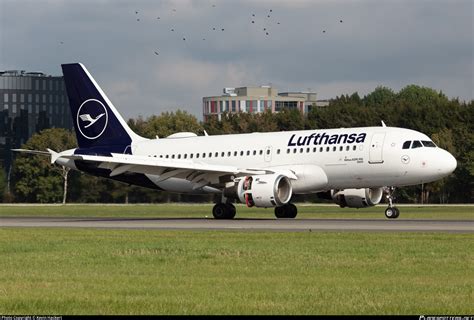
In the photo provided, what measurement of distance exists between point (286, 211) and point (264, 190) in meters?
5.08

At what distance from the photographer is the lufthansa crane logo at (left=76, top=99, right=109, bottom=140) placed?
60.7 meters

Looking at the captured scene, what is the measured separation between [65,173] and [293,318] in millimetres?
97821

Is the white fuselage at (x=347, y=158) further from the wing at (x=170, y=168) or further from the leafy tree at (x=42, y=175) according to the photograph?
the leafy tree at (x=42, y=175)

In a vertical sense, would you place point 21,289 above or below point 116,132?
below

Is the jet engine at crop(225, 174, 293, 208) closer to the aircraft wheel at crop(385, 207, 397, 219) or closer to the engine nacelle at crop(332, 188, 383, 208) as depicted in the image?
the engine nacelle at crop(332, 188, 383, 208)

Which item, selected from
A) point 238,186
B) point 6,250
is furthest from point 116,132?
point 6,250

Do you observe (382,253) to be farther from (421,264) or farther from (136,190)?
(136,190)

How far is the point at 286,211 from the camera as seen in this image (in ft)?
181

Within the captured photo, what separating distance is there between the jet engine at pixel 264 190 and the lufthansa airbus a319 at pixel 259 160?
0.04m

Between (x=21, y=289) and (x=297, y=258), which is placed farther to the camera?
(x=297, y=258)

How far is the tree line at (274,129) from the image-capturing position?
98.1m

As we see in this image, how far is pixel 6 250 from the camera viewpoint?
3138 cm

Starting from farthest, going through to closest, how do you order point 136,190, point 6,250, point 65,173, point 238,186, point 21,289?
point 65,173 < point 136,190 < point 238,186 < point 6,250 < point 21,289

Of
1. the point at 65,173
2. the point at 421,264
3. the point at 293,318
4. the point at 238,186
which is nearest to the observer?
the point at 293,318
